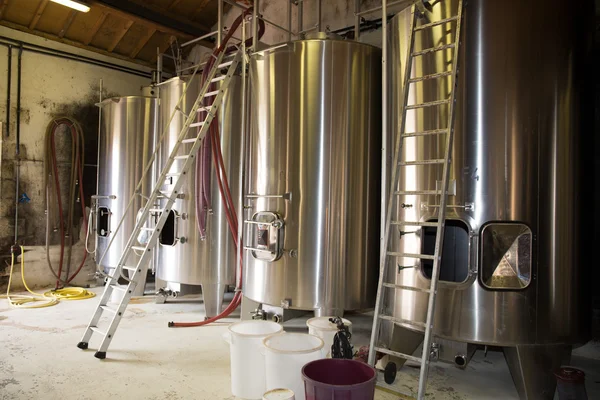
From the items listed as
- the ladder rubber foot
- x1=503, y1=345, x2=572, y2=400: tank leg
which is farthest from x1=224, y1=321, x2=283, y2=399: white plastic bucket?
x1=503, y1=345, x2=572, y2=400: tank leg

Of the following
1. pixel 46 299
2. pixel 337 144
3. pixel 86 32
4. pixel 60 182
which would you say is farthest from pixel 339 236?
pixel 86 32

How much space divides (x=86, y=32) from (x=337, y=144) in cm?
503

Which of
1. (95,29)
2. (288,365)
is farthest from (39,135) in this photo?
(288,365)

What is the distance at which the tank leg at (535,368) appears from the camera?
2.79m

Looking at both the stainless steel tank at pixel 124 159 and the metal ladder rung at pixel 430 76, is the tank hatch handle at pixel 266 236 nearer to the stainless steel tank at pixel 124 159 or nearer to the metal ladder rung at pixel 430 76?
the metal ladder rung at pixel 430 76

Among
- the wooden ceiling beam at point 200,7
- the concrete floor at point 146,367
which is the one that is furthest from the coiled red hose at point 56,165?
the wooden ceiling beam at point 200,7

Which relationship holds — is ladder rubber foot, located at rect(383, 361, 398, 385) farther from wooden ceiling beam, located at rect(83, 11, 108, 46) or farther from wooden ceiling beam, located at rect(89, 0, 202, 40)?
wooden ceiling beam, located at rect(83, 11, 108, 46)

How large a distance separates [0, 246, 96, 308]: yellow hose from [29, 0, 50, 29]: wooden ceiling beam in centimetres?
312

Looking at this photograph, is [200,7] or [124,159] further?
[200,7]

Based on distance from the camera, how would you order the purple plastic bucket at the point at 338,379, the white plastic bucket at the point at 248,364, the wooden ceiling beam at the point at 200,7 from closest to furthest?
the purple plastic bucket at the point at 338,379 → the white plastic bucket at the point at 248,364 → the wooden ceiling beam at the point at 200,7

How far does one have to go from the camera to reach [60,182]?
674 centimetres

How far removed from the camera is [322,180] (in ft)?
13.0

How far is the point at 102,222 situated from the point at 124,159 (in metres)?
1.14

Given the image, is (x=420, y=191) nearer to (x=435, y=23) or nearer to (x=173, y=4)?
(x=435, y=23)
